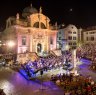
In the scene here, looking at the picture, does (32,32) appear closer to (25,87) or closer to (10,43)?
(10,43)

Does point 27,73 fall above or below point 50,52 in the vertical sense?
below

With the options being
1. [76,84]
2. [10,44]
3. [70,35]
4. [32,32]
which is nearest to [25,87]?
[76,84]

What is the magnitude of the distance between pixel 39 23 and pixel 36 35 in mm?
3327

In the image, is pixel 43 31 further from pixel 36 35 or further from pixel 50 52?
pixel 50 52

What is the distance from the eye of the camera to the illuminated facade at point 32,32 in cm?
4038

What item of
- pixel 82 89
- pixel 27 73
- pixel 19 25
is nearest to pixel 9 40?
pixel 19 25

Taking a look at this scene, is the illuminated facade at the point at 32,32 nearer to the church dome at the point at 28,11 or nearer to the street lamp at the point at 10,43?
the church dome at the point at 28,11

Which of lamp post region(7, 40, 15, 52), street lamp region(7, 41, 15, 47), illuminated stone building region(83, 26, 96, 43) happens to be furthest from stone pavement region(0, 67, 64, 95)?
illuminated stone building region(83, 26, 96, 43)

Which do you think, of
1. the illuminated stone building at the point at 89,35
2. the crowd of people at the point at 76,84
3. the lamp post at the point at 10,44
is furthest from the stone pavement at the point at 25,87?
the illuminated stone building at the point at 89,35

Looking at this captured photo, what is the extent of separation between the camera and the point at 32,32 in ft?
141

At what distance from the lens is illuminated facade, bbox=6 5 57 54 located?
40375 mm

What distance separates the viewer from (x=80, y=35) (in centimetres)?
6888

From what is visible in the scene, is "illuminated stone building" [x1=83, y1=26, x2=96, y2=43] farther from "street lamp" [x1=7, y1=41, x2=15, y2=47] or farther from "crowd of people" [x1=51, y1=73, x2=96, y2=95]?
"crowd of people" [x1=51, y1=73, x2=96, y2=95]

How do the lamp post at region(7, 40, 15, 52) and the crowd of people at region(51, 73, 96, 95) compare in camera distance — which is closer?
the crowd of people at region(51, 73, 96, 95)
